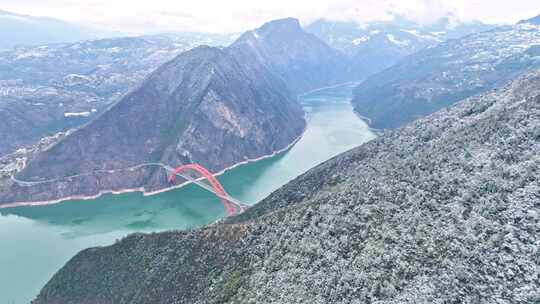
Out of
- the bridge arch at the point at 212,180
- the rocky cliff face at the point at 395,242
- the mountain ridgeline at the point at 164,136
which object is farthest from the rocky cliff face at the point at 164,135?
the rocky cliff face at the point at 395,242

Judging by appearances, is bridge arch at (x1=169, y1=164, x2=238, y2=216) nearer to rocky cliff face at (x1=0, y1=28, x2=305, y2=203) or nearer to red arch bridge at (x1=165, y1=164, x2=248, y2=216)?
red arch bridge at (x1=165, y1=164, x2=248, y2=216)

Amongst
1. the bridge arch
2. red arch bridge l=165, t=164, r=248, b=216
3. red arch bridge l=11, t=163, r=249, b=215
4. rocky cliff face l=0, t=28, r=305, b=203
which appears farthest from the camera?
rocky cliff face l=0, t=28, r=305, b=203

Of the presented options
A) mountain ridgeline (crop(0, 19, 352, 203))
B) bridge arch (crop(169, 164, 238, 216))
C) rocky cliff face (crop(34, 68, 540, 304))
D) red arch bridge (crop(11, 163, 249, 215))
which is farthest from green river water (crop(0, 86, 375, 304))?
rocky cliff face (crop(34, 68, 540, 304))

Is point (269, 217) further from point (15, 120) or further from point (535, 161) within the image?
point (15, 120)

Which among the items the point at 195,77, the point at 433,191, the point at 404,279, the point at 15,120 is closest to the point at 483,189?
the point at 433,191

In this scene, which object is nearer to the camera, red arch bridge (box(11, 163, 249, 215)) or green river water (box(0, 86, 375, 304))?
green river water (box(0, 86, 375, 304))

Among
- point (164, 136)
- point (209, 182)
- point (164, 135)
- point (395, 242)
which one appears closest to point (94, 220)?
point (209, 182)

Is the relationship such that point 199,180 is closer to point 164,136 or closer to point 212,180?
point 212,180
